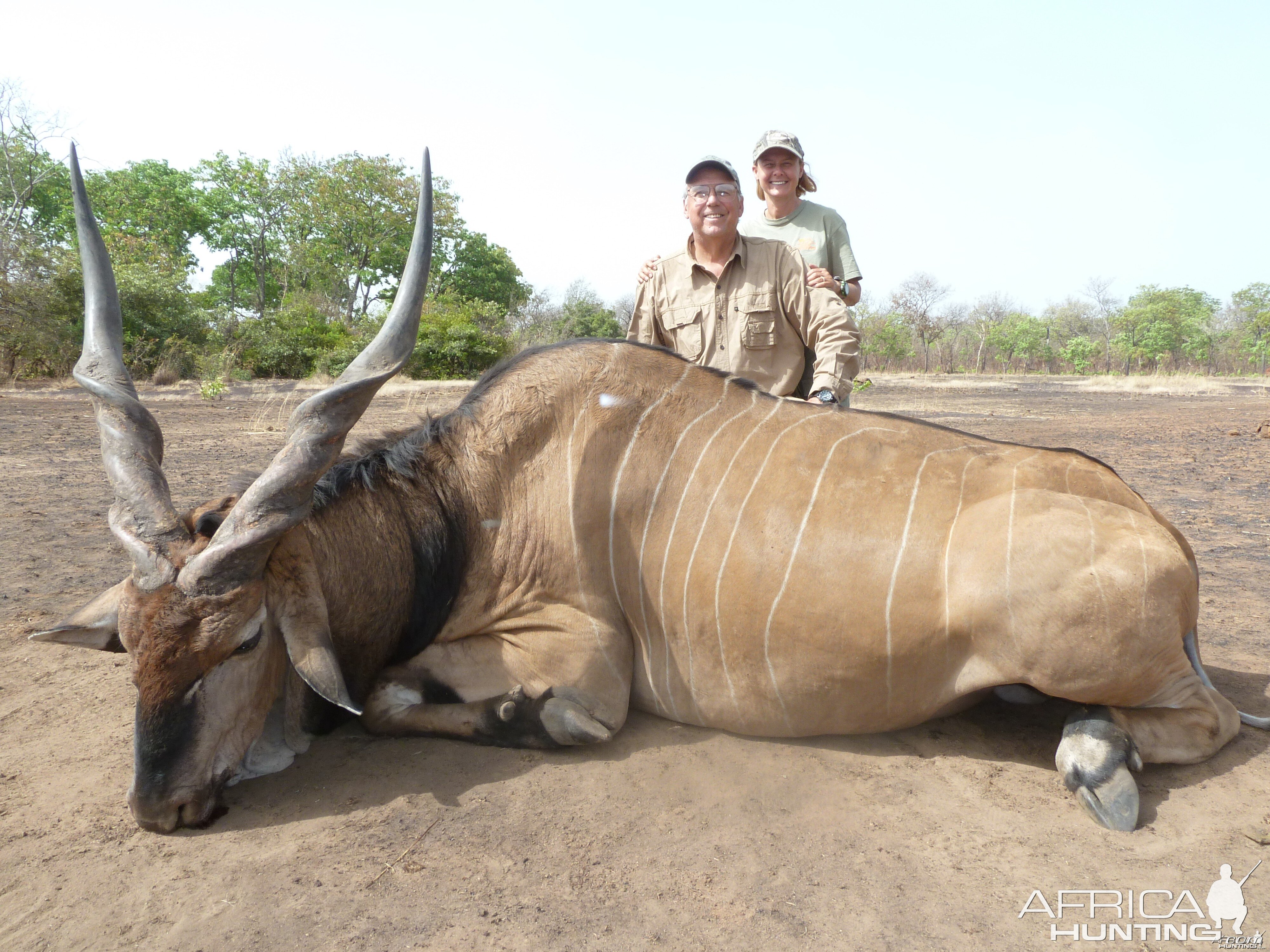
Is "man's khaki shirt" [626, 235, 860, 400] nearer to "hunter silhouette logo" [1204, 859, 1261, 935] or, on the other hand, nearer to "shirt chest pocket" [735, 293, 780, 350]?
"shirt chest pocket" [735, 293, 780, 350]

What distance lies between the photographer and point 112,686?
3758mm

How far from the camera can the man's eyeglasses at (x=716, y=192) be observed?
4.71m

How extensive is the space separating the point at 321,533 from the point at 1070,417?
1796cm

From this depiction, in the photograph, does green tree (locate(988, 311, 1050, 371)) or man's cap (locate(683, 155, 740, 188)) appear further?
green tree (locate(988, 311, 1050, 371))

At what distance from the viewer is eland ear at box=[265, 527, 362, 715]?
2.67 meters

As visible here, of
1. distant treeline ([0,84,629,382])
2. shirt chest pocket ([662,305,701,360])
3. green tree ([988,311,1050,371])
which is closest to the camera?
shirt chest pocket ([662,305,701,360])

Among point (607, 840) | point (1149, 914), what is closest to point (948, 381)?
point (1149, 914)

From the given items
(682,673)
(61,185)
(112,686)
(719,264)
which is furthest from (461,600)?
(61,185)

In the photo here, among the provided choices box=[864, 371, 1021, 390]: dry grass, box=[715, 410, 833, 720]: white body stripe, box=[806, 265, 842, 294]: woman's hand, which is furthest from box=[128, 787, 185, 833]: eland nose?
box=[864, 371, 1021, 390]: dry grass

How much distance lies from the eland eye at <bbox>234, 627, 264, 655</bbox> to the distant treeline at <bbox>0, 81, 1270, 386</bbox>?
12.6 metres

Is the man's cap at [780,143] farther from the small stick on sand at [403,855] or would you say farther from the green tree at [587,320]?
the green tree at [587,320]

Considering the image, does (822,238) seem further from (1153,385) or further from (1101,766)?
(1153,385)

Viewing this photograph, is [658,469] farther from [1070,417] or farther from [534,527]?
[1070,417]

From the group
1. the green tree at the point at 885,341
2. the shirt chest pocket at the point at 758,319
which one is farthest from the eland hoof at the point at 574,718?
the green tree at the point at 885,341
